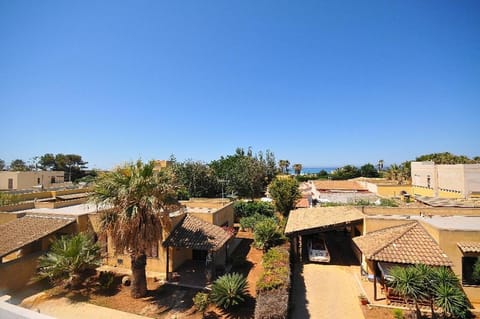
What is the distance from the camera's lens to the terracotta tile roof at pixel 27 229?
587 inches

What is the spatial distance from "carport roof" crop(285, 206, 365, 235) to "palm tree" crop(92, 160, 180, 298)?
29.8 ft

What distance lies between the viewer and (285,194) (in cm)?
3006

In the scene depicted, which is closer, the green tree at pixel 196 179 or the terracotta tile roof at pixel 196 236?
the terracotta tile roof at pixel 196 236

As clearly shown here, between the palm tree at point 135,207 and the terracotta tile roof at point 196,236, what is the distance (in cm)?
227

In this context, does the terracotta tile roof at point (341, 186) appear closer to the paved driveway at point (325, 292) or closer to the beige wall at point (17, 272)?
the paved driveway at point (325, 292)

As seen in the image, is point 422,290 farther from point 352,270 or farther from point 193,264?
point 193,264

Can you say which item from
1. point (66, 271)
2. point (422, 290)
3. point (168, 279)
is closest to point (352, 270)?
point (422, 290)

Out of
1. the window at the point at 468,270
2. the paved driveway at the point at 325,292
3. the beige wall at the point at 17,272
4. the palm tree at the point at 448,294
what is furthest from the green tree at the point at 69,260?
the window at the point at 468,270

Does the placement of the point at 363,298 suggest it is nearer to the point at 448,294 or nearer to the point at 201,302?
the point at 448,294

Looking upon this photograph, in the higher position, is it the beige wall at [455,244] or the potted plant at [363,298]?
the beige wall at [455,244]

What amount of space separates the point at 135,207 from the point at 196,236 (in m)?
4.92

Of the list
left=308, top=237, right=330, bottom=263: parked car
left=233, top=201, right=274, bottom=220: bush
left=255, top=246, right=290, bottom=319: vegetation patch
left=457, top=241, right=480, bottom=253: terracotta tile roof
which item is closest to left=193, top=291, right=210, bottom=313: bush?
left=255, top=246, right=290, bottom=319: vegetation patch

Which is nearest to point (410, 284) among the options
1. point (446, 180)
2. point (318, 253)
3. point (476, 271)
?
point (476, 271)

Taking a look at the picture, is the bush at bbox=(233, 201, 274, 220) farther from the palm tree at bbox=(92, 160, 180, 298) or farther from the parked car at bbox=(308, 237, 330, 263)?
the palm tree at bbox=(92, 160, 180, 298)
